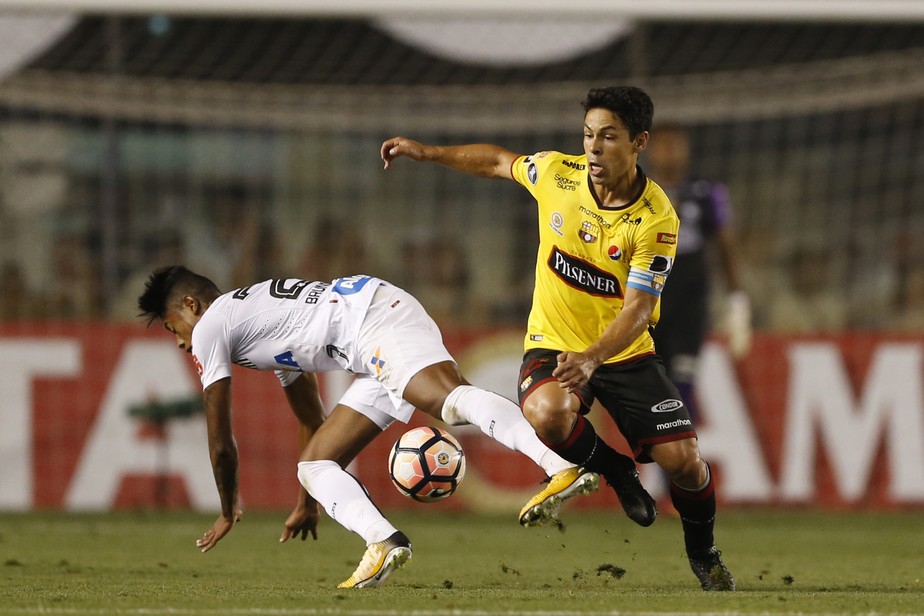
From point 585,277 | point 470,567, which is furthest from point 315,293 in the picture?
point 470,567

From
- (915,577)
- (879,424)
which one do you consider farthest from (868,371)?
(915,577)

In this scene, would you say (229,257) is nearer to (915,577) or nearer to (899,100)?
(899,100)

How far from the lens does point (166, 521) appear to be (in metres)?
9.85

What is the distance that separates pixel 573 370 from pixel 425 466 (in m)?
0.95

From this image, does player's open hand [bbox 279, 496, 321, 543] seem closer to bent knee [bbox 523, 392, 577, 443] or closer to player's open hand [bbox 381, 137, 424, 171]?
bent knee [bbox 523, 392, 577, 443]

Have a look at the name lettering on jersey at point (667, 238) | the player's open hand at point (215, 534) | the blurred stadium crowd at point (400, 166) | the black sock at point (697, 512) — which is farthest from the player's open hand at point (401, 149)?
the blurred stadium crowd at point (400, 166)

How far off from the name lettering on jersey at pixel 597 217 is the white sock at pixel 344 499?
147 centimetres

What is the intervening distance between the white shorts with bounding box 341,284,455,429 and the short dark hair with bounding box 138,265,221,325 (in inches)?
29.2

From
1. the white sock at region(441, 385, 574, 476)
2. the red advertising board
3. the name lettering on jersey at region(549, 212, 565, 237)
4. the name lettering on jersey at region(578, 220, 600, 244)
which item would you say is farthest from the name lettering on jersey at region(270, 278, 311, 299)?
the red advertising board

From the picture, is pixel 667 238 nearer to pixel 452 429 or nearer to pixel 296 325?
pixel 296 325

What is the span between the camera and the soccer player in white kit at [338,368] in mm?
6051

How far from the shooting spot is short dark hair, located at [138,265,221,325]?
6469 millimetres

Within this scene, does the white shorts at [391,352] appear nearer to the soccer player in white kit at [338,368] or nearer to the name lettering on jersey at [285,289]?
the soccer player in white kit at [338,368]

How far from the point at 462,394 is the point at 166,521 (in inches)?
173
